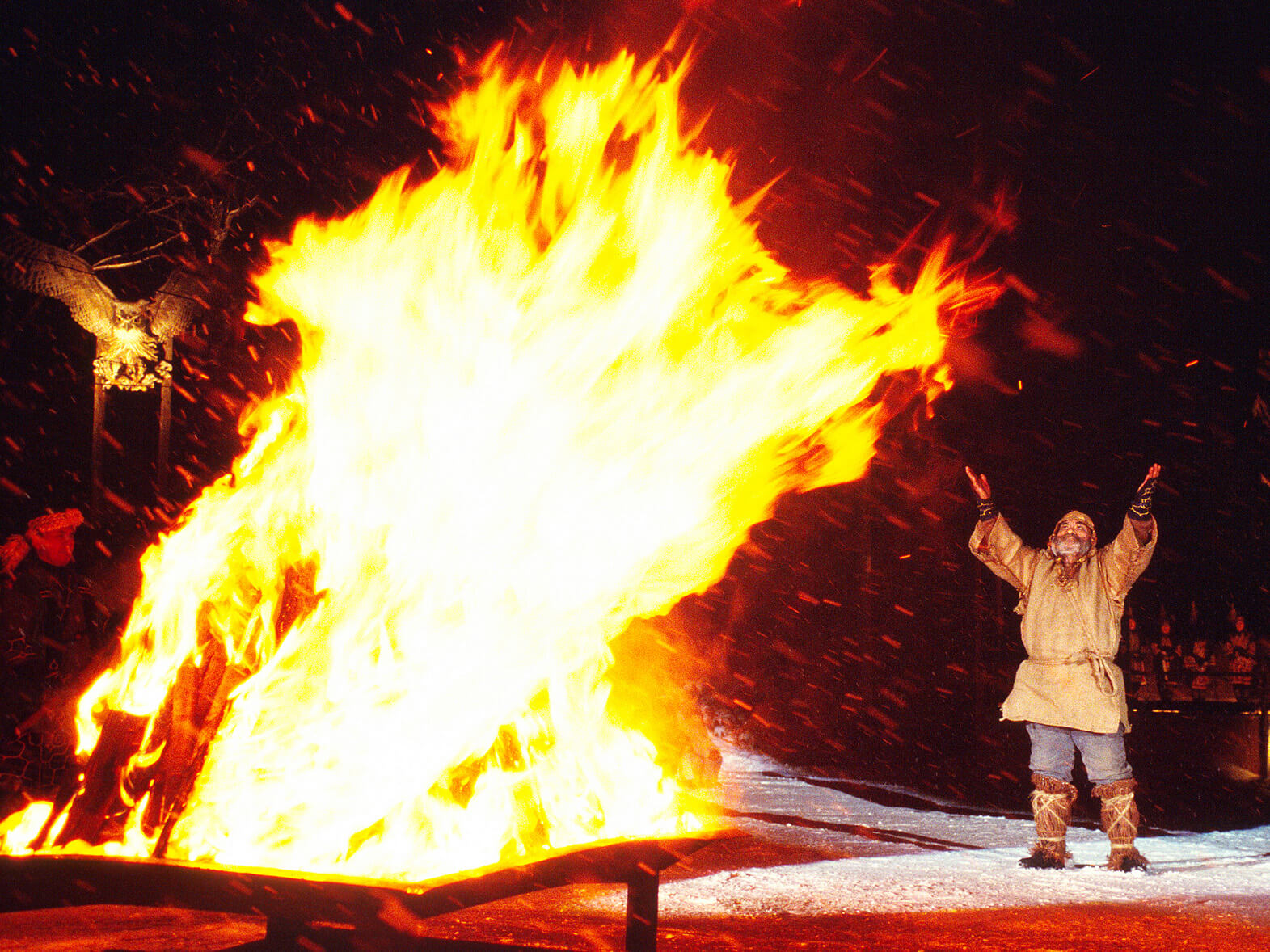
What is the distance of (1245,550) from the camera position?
11148 mm

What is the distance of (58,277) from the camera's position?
419 inches

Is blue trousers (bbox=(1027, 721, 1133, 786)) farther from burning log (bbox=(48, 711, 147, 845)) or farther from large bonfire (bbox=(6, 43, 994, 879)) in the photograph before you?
burning log (bbox=(48, 711, 147, 845))

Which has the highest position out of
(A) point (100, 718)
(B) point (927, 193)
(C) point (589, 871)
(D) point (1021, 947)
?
(B) point (927, 193)

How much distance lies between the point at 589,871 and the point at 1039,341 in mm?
9534

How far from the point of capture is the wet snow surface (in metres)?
4.77

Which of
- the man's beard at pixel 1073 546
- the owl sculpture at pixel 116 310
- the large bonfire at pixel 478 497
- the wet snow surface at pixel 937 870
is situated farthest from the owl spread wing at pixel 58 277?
the man's beard at pixel 1073 546

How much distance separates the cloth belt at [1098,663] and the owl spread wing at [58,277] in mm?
9473

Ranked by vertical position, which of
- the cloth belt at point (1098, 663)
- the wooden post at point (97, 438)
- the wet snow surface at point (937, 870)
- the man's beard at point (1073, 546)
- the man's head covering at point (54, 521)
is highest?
the wooden post at point (97, 438)

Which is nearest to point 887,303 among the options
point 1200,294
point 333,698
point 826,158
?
point 333,698

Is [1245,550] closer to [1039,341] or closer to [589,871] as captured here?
[1039,341]

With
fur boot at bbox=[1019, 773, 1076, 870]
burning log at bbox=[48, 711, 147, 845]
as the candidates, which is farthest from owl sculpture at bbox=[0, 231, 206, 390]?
fur boot at bbox=[1019, 773, 1076, 870]

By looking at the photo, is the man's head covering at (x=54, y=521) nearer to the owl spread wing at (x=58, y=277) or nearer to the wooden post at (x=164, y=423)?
the owl spread wing at (x=58, y=277)

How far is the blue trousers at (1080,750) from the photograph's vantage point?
588cm

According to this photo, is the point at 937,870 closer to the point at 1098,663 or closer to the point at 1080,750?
the point at 1080,750
